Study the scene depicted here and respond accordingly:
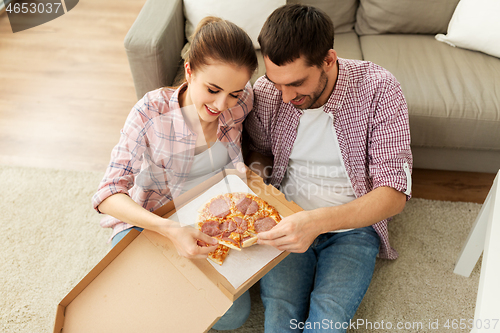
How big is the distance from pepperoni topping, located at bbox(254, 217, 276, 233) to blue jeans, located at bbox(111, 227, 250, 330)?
30 centimetres

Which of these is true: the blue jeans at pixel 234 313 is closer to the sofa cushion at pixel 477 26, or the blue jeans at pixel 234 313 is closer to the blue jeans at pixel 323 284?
the blue jeans at pixel 323 284

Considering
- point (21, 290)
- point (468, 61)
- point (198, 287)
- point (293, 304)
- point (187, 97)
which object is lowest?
point (21, 290)

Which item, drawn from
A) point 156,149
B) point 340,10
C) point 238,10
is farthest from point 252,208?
point 340,10

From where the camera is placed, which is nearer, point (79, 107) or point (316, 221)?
point (316, 221)

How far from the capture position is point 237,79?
1047 mm

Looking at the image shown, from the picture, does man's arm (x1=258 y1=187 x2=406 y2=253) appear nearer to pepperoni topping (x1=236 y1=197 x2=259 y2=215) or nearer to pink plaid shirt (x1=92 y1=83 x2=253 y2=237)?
pepperoni topping (x1=236 y1=197 x2=259 y2=215)

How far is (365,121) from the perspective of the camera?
1.17 m

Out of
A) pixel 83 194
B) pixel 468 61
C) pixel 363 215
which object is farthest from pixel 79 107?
pixel 468 61

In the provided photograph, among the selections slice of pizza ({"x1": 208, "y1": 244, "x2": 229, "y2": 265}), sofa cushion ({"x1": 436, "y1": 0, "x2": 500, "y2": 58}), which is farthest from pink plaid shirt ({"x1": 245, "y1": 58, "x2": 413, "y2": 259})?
sofa cushion ({"x1": 436, "y1": 0, "x2": 500, "y2": 58})

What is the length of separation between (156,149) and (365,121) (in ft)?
2.29

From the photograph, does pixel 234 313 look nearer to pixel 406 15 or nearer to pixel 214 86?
pixel 214 86

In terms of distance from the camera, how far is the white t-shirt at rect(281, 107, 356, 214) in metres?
1.24

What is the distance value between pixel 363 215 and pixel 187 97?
26.9 inches

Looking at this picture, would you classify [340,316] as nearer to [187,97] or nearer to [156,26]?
[187,97]
